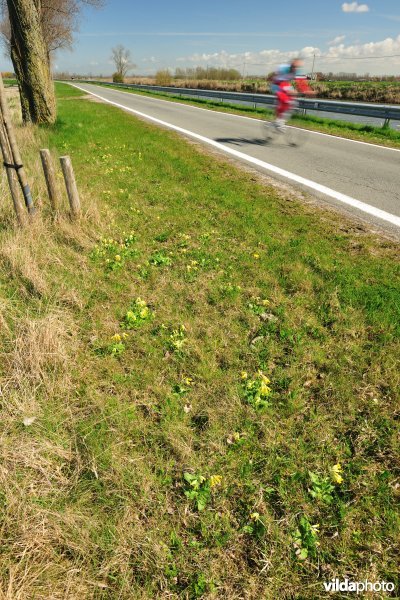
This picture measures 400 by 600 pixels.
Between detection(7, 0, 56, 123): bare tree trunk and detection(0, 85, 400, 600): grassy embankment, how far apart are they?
9.44m

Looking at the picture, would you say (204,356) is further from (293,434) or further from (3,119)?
(3,119)

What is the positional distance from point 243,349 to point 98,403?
4.47 feet

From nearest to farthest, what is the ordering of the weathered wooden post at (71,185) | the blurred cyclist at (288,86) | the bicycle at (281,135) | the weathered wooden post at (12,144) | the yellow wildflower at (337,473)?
the yellow wildflower at (337,473), the weathered wooden post at (12,144), the weathered wooden post at (71,185), the blurred cyclist at (288,86), the bicycle at (281,135)

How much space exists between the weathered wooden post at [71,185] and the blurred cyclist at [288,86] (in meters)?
7.11

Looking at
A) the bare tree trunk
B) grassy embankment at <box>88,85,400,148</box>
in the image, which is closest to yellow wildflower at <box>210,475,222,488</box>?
grassy embankment at <box>88,85,400,148</box>

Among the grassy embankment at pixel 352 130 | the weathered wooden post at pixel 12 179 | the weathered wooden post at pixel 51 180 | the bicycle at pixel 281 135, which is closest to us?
the weathered wooden post at pixel 12 179

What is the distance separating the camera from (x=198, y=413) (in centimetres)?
275

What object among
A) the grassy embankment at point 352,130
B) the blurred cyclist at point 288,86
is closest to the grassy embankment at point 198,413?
the blurred cyclist at point 288,86

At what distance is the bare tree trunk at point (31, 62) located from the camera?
10.5 meters

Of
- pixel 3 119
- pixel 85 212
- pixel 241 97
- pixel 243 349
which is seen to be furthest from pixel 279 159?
pixel 241 97

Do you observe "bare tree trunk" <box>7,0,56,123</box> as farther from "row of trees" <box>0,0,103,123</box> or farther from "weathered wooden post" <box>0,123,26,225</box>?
"weathered wooden post" <box>0,123,26,225</box>

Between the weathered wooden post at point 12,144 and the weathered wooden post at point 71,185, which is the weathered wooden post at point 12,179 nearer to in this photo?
the weathered wooden post at point 12,144

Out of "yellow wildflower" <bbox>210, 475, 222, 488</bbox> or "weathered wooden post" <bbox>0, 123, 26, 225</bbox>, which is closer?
"yellow wildflower" <bbox>210, 475, 222, 488</bbox>

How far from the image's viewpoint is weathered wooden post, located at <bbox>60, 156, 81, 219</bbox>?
17.6ft
